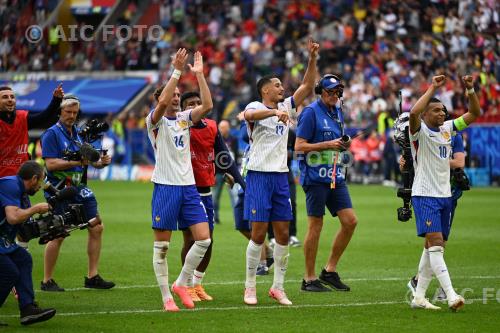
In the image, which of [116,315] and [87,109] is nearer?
[116,315]

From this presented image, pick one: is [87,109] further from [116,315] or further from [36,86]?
[116,315]

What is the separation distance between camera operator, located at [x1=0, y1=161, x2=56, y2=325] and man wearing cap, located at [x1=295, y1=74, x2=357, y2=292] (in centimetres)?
368

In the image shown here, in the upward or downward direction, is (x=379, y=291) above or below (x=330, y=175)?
below

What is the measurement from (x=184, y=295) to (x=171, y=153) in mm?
1625

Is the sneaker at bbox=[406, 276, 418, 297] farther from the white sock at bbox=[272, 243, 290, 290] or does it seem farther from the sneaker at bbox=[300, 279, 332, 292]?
the white sock at bbox=[272, 243, 290, 290]

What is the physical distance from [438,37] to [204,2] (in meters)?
12.3

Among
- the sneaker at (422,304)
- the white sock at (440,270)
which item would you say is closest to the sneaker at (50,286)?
the sneaker at (422,304)

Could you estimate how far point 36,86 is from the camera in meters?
44.9

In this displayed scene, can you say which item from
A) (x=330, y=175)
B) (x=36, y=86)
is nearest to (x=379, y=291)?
(x=330, y=175)

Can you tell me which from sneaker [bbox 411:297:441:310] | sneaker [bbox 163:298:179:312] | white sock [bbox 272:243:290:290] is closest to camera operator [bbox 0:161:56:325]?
sneaker [bbox 163:298:179:312]

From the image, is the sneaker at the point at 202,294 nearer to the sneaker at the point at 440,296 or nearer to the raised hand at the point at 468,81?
the sneaker at the point at 440,296

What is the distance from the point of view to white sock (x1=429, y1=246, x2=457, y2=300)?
34.5ft

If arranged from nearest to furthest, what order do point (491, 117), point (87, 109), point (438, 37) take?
point (491, 117)
point (438, 37)
point (87, 109)

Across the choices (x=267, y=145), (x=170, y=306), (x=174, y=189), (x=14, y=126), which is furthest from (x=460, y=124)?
(x=14, y=126)
